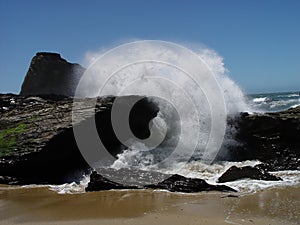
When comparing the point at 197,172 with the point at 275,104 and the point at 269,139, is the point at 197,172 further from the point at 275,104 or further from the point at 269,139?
the point at 275,104

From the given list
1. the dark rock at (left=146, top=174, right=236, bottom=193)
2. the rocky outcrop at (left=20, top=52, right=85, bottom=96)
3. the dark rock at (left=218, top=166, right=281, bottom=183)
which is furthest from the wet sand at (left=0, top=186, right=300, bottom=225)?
the rocky outcrop at (left=20, top=52, right=85, bottom=96)

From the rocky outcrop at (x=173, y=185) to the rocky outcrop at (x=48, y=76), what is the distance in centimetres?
2513

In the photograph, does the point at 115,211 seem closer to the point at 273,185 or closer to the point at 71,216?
the point at 71,216

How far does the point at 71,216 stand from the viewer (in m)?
6.72

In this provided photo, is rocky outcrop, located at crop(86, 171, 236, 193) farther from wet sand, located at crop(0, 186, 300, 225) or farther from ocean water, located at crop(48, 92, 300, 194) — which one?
ocean water, located at crop(48, 92, 300, 194)

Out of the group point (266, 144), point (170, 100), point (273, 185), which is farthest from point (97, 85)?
point (273, 185)

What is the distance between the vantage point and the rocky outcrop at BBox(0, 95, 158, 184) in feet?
32.8

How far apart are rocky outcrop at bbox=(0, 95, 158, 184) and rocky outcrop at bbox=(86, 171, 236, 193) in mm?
1821

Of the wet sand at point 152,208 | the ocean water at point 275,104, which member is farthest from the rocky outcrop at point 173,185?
the ocean water at point 275,104

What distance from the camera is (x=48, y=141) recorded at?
10281 mm

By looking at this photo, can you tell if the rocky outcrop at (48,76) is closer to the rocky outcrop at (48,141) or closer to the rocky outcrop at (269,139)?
the rocky outcrop at (48,141)

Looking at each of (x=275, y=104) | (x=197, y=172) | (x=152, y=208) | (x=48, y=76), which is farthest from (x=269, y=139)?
(x=275, y=104)

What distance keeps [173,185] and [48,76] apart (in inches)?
1073

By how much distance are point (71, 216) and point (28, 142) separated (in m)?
4.42
